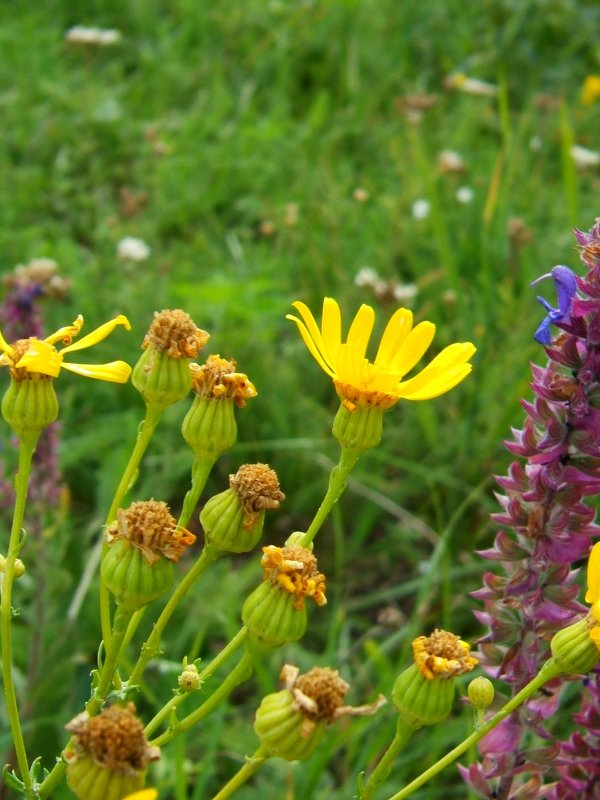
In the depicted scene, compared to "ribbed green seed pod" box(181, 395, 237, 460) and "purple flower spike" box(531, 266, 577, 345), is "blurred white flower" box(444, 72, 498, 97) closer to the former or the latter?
"purple flower spike" box(531, 266, 577, 345)

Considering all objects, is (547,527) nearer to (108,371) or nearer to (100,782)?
(108,371)

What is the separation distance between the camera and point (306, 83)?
5.05 m

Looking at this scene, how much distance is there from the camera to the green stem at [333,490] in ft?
3.95

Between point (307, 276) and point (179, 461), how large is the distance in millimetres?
1189

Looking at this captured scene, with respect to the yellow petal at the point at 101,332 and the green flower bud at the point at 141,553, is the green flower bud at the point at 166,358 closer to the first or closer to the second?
the yellow petal at the point at 101,332

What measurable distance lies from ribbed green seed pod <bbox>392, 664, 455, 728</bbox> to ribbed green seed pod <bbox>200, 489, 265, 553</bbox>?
0.72 ft

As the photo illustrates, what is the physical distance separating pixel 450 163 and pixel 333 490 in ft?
9.97

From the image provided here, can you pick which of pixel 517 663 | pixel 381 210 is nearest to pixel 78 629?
pixel 517 663

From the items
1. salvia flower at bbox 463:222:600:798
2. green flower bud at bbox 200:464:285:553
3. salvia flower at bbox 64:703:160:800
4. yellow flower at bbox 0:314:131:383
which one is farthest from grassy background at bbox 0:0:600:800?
salvia flower at bbox 64:703:160:800

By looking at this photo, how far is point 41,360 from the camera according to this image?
119cm

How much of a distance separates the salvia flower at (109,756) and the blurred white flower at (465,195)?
127 inches

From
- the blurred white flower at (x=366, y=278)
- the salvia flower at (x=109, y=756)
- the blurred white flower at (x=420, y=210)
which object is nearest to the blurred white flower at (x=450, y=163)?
the blurred white flower at (x=420, y=210)

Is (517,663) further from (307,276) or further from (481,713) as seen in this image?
(307,276)

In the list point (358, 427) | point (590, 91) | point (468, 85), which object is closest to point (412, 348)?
point (358, 427)
